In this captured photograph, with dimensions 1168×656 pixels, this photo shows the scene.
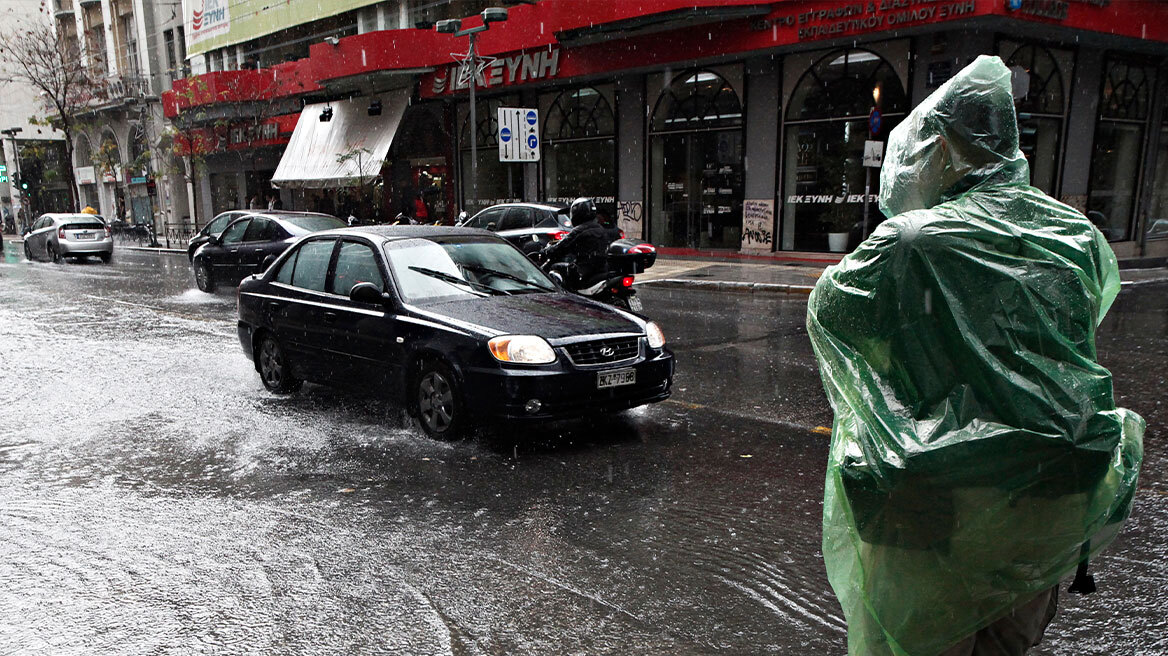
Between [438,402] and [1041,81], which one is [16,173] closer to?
[1041,81]

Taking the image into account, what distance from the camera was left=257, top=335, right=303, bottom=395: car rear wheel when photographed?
7.45 metres

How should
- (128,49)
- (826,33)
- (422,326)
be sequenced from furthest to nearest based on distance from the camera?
(128,49)
(826,33)
(422,326)

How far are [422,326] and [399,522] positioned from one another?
1.84m

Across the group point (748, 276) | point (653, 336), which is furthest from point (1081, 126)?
point (653, 336)

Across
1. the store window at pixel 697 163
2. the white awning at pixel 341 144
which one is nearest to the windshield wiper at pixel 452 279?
the store window at pixel 697 163

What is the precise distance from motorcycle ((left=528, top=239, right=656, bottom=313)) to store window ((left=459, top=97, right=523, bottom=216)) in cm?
1727

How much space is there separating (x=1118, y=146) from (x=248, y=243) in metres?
20.3

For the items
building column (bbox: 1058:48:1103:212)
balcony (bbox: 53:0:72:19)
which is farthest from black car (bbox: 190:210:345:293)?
balcony (bbox: 53:0:72:19)

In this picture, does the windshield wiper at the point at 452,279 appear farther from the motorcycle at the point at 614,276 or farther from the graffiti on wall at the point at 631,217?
the graffiti on wall at the point at 631,217

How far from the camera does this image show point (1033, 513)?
176 cm

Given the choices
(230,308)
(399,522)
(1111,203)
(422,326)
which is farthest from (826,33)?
(399,522)

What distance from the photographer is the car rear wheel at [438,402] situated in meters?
5.75

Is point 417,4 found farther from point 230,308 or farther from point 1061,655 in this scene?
point 1061,655

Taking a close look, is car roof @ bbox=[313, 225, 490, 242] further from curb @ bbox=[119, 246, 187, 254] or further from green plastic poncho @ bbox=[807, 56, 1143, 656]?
curb @ bbox=[119, 246, 187, 254]
